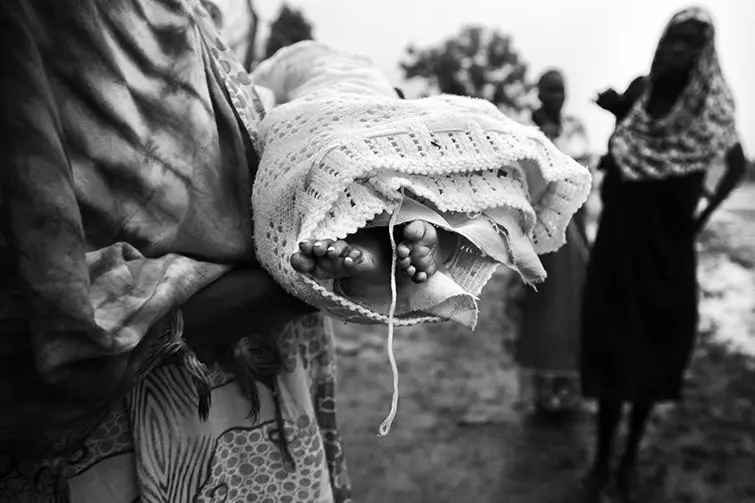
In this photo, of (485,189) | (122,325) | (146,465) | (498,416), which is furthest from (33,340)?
(498,416)

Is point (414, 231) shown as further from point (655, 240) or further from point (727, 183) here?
point (727, 183)

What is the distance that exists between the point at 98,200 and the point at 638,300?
2365mm

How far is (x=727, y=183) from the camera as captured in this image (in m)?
2.50

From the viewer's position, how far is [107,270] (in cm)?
70

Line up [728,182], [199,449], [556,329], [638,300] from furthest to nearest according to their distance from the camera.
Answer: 1. [556,329]
2. [638,300]
3. [728,182]
4. [199,449]

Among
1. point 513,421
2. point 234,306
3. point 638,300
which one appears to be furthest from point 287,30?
point 513,421

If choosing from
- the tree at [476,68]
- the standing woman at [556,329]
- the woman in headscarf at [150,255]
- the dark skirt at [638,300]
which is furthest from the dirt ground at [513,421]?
the woman in headscarf at [150,255]

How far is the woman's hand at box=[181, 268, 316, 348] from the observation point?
2.74 ft

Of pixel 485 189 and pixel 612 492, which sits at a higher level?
pixel 485 189

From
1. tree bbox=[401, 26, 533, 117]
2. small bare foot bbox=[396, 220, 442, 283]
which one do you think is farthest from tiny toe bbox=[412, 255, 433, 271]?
tree bbox=[401, 26, 533, 117]

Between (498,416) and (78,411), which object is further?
(498,416)

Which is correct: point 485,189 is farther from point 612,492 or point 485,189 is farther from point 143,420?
point 612,492

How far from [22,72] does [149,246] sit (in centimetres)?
24

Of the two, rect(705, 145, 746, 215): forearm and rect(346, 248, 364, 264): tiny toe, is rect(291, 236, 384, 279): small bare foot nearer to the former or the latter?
rect(346, 248, 364, 264): tiny toe
